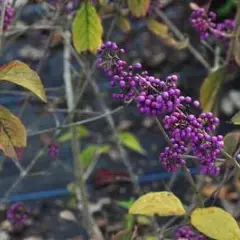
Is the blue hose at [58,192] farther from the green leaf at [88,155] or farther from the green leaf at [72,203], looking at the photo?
the green leaf at [88,155]

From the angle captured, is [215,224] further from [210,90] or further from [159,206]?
[210,90]

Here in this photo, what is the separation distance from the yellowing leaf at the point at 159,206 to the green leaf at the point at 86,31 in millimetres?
500

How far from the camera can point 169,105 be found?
3.43 feet

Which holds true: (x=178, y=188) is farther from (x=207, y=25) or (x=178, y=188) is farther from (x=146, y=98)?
(x=146, y=98)

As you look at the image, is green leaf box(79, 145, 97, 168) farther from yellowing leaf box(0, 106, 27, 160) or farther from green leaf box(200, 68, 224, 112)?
yellowing leaf box(0, 106, 27, 160)

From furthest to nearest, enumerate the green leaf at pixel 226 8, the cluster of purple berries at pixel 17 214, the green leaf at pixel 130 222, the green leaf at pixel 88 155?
1. the green leaf at pixel 226 8
2. the green leaf at pixel 88 155
3. the cluster of purple berries at pixel 17 214
4. the green leaf at pixel 130 222

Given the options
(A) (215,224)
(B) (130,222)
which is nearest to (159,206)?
(A) (215,224)

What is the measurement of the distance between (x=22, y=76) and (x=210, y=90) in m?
0.83

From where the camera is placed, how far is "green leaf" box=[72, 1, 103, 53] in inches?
65.8

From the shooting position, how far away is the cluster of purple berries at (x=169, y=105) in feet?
3.44

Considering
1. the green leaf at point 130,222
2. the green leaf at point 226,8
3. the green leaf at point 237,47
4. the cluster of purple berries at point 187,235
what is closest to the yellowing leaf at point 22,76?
the cluster of purple berries at point 187,235

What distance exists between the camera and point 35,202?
3139 mm

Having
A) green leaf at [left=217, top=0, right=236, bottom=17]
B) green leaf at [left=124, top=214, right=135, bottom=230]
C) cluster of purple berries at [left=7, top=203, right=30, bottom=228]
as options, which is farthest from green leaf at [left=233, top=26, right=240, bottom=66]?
green leaf at [left=217, top=0, right=236, bottom=17]

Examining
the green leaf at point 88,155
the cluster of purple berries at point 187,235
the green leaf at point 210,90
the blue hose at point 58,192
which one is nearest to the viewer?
the cluster of purple berries at point 187,235
